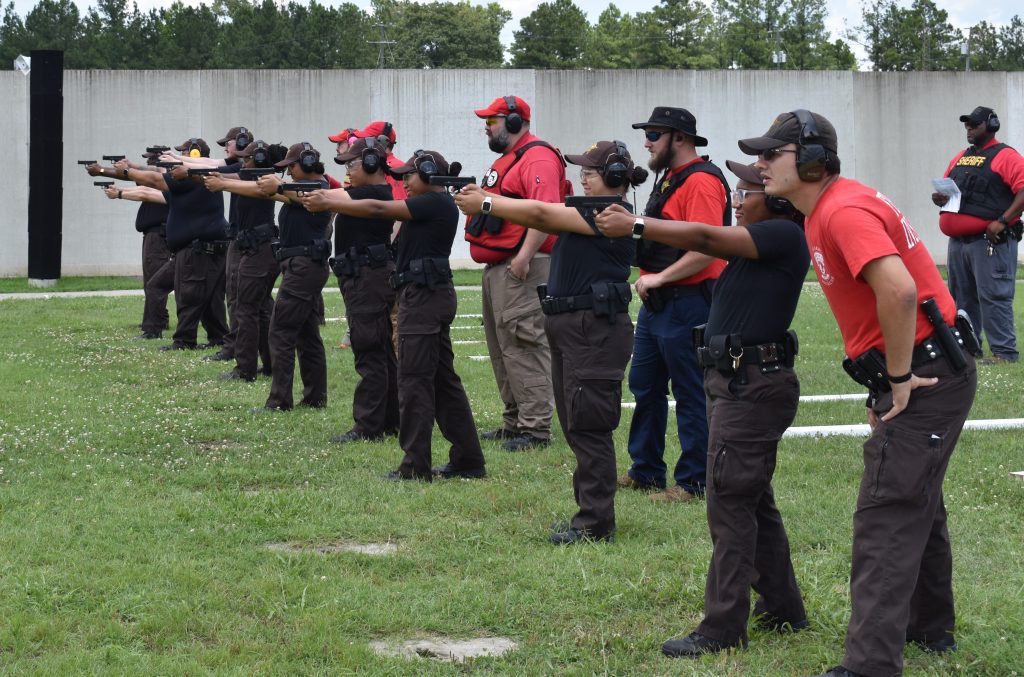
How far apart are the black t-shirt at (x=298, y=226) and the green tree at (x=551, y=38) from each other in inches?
2835

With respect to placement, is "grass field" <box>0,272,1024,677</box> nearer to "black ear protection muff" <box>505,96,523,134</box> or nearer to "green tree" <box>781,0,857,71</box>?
"black ear protection muff" <box>505,96,523,134</box>

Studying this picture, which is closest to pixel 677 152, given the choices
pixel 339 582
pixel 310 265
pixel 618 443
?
pixel 618 443

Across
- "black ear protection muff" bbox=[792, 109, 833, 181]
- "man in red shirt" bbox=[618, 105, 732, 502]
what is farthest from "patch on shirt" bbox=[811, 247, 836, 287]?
"man in red shirt" bbox=[618, 105, 732, 502]

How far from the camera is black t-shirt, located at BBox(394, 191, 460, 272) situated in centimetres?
745

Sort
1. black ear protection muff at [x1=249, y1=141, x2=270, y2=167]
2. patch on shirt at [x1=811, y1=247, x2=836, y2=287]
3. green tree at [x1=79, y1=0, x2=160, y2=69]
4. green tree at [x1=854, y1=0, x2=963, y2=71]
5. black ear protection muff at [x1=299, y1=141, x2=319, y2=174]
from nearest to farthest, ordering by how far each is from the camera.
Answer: patch on shirt at [x1=811, y1=247, x2=836, y2=287]
black ear protection muff at [x1=299, y1=141, x2=319, y2=174]
black ear protection muff at [x1=249, y1=141, x2=270, y2=167]
green tree at [x1=79, y1=0, x2=160, y2=69]
green tree at [x1=854, y1=0, x2=963, y2=71]

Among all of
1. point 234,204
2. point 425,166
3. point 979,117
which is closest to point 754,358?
point 425,166

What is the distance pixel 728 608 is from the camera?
179 inches

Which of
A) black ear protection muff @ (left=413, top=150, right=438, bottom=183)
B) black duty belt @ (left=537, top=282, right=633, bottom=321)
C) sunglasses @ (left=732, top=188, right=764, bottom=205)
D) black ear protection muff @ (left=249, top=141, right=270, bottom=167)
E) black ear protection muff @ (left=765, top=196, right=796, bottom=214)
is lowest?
black duty belt @ (left=537, top=282, right=633, bottom=321)

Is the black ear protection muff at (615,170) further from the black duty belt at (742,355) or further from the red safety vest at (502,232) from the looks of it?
the red safety vest at (502,232)

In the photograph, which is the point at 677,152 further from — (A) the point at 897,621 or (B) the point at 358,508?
(A) the point at 897,621

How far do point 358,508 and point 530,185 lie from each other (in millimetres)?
2719

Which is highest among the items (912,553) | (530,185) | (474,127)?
(474,127)

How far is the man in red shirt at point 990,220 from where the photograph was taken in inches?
473

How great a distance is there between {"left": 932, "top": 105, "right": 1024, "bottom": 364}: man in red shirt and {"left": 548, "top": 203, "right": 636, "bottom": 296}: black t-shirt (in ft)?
22.3
